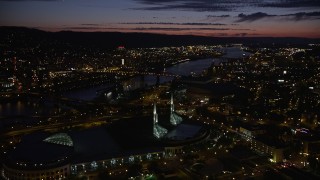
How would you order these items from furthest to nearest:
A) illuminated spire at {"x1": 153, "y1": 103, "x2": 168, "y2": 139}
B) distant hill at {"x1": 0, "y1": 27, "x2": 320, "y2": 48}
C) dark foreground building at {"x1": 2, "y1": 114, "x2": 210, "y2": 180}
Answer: distant hill at {"x1": 0, "y1": 27, "x2": 320, "y2": 48}, illuminated spire at {"x1": 153, "y1": 103, "x2": 168, "y2": 139}, dark foreground building at {"x1": 2, "y1": 114, "x2": 210, "y2": 180}

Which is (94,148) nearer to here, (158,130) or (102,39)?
(158,130)

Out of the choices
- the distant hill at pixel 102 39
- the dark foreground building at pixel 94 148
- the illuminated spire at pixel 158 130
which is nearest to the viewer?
the dark foreground building at pixel 94 148

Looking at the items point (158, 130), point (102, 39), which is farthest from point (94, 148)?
point (102, 39)

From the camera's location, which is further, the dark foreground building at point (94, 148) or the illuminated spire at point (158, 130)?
the illuminated spire at point (158, 130)

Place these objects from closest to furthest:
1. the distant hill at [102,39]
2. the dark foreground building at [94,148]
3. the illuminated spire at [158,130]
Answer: the dark foreground building at [94,148] < the illuminated spire at [158,130] < the distant hill at [102,39]

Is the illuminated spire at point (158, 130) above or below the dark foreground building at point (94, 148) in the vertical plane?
above

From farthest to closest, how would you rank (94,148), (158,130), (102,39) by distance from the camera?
(102,39) < (158,130) < (94,148)

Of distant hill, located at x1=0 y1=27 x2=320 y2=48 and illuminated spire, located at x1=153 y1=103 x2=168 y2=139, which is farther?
distant hill, located at x1=0 y1=27 x2=320 y2=48

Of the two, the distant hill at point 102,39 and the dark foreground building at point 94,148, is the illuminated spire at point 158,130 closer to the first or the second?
the dark foreground building at point 94,148

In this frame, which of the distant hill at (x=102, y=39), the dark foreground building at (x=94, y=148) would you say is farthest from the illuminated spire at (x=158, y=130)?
the distant hill at (x=102, y=39)

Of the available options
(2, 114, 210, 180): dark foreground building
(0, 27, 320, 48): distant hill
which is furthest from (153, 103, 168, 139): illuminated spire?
(0, 27, 320, 48): distant hill

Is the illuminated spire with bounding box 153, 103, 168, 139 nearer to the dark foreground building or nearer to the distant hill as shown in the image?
the dark foreground building

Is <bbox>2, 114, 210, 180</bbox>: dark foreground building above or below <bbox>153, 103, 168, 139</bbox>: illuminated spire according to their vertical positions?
below
